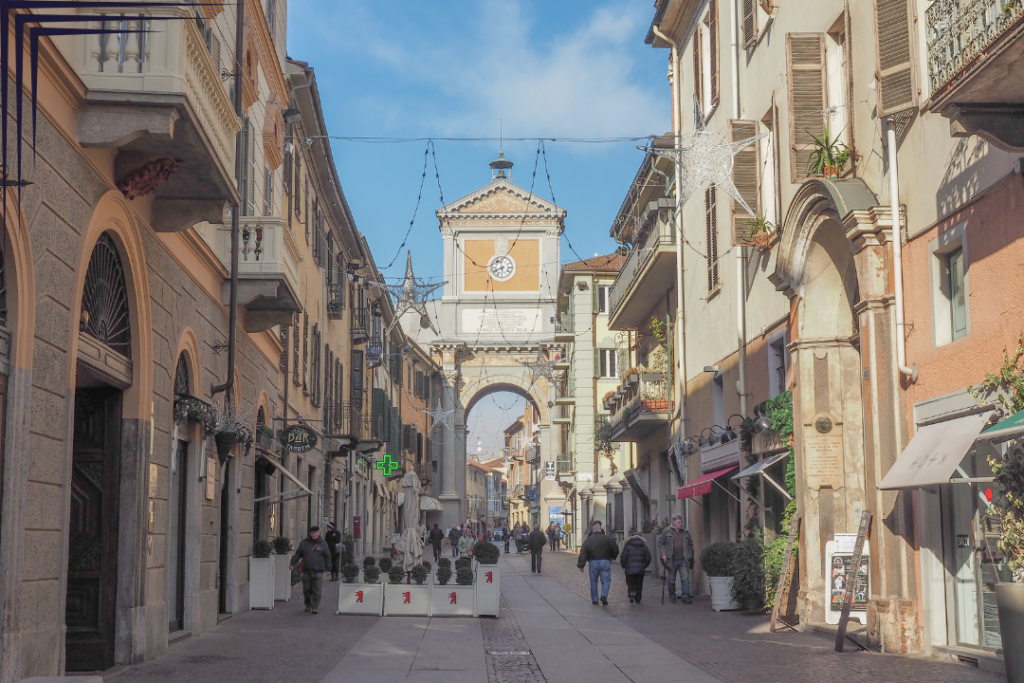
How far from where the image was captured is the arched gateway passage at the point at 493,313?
215 feet

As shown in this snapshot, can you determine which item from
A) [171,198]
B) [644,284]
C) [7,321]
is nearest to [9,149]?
[7,321]

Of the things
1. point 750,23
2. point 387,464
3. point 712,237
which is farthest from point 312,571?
point 387,464

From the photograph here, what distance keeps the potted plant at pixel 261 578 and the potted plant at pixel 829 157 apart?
1032 centimetres

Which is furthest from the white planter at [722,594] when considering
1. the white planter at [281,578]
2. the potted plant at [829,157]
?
the white planter at [281,578]

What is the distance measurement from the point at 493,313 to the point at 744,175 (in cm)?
5015

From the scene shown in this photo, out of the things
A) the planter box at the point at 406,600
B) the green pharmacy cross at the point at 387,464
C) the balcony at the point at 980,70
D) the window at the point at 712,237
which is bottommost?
the planter box at the point at 406,600

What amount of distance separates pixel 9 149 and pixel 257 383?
38.9 ft

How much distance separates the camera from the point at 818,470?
14625mm

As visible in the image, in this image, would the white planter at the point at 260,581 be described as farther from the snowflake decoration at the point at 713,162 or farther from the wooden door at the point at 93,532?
the snowflake decoration at the point at 713,162

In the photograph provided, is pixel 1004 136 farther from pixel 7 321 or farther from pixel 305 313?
pixel 305 313

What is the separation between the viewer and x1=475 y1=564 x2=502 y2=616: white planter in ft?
58.0

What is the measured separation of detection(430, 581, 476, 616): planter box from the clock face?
48907mm

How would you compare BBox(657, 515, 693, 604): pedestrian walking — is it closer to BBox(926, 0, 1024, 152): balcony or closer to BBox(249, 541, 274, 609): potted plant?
BBox(249, 541, 274, 609): potted plant

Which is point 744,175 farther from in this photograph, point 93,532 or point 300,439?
point 93,532
